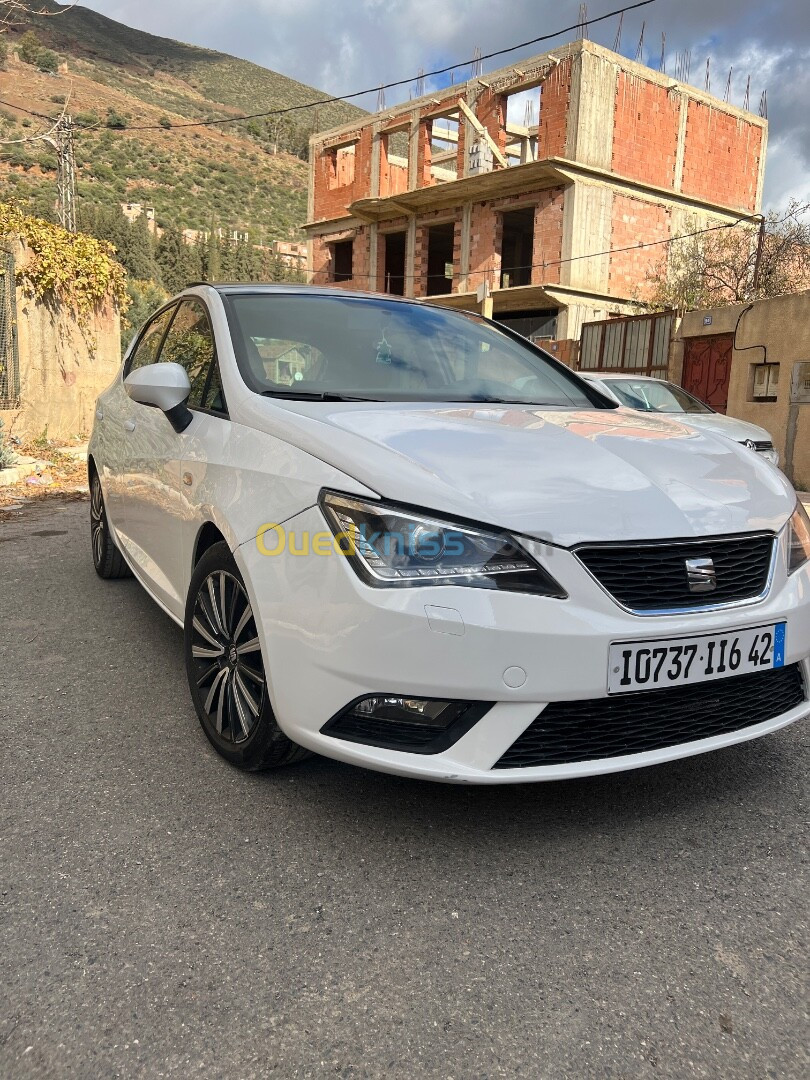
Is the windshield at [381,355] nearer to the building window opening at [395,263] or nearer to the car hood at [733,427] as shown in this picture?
the car hood at [733,427]

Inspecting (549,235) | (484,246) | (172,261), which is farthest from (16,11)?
(172,261)

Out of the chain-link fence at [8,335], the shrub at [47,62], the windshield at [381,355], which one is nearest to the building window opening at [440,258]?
the chain-link fence at [8,335]

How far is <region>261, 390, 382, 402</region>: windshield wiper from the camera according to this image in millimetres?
2656

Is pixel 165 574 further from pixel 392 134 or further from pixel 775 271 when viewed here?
pixel 392 134

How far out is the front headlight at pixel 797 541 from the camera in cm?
237

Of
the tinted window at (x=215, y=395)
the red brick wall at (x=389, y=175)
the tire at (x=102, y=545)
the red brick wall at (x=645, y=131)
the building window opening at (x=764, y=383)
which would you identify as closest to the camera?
the tinted window at (x=215, y=395)

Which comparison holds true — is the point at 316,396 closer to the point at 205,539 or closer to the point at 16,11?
the point at 205,539

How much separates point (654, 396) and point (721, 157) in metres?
23.5

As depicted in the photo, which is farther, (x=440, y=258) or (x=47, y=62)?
(x=47, y=62)

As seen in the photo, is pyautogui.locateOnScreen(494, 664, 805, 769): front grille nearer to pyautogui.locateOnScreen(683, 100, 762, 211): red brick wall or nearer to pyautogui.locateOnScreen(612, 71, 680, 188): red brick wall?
pyautogui.locateOnScreen(612, 71, 680, 188): red brick wall

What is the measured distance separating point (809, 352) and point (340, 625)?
1065 centimetres

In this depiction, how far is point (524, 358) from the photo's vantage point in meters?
3.54

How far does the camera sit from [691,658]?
206cm

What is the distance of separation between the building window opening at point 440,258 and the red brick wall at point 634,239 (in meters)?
5.63
